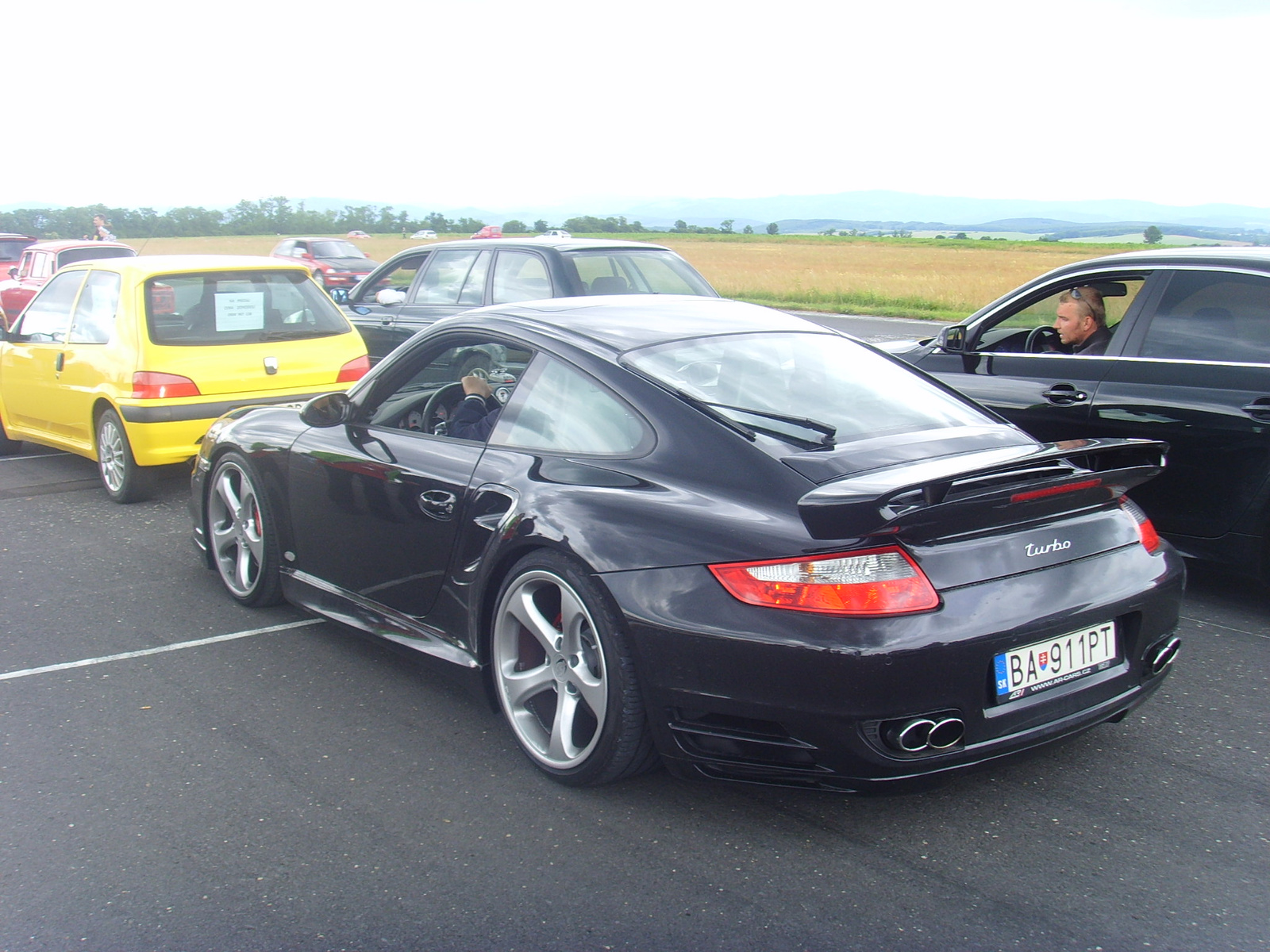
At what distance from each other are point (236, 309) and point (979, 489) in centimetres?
635

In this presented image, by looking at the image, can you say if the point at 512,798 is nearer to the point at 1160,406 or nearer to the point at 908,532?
the point at 908,532

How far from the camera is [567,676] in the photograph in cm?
331

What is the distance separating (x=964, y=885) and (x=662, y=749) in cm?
83

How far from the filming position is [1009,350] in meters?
6.37

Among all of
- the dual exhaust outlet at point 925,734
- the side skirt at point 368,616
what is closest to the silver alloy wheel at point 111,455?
the side skirt at point 368,616

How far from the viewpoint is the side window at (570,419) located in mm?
3396

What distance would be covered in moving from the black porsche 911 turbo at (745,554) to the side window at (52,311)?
5188mm

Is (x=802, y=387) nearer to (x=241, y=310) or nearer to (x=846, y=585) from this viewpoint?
(x=846, y=585)

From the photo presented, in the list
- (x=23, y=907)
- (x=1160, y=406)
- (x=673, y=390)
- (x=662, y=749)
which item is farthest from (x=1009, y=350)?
(x=23, y=907)

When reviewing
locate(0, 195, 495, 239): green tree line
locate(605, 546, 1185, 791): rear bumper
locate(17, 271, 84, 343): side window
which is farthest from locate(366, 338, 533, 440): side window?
locate(0, 195, 495, 239): green tree line

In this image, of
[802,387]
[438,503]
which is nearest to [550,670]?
[438,503]

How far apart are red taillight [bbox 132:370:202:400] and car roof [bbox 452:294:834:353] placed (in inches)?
153

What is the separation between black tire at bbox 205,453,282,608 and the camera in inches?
193

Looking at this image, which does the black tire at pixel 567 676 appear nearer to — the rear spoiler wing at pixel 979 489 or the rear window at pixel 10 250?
the rear spoiler wing at pixel 979 489
